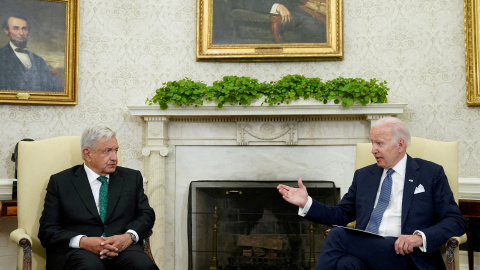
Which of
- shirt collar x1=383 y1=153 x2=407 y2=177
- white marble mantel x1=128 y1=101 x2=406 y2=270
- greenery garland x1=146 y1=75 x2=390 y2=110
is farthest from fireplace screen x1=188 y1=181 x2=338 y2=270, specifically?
shirt collar x1=383 y1=153 x2=407 y2=177

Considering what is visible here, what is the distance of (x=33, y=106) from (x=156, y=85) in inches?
48.6

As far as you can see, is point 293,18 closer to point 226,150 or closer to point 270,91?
point 270,91

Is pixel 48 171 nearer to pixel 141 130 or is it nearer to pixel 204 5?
pixel 141 130

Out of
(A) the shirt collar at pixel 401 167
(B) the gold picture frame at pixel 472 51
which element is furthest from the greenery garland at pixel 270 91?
(A) the shirt collar at pixel 401 167

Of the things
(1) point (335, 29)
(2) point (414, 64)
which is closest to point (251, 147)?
(1) point (335, 29)

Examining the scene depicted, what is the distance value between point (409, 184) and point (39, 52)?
3705 mm

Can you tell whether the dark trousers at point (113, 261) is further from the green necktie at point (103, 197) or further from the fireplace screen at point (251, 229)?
the fireplace screen at point (251, 229)

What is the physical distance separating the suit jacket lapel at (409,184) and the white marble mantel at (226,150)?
149 centimetres

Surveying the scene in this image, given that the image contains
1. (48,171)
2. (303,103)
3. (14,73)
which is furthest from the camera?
(14,73)

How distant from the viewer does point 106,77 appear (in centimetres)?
477

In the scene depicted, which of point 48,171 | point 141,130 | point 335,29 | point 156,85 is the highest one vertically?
point 335,29

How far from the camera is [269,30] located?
475 centimetres

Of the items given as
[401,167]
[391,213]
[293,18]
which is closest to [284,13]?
[293,18]

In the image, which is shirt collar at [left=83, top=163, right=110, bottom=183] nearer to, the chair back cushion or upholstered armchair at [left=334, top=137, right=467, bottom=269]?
the chair back cushion
